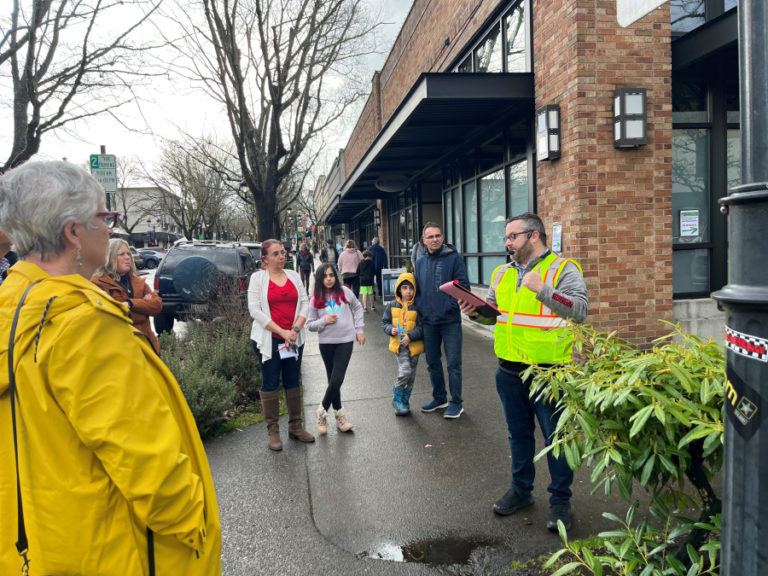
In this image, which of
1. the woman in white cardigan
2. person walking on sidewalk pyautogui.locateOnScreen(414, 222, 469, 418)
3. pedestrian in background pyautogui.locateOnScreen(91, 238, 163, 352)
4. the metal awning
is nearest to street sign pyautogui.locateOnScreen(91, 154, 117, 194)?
pedestrian in background pyautogui.locateOnScreen(91, 238, 163, 352)

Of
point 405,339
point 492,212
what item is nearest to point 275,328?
point 405,339

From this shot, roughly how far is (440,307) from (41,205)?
436 cm

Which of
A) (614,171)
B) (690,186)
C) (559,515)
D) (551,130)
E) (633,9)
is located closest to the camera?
(633,9)

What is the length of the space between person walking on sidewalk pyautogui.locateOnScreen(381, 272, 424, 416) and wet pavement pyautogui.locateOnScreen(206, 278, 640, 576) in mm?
234

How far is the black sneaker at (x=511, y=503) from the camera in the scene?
3.59 meters

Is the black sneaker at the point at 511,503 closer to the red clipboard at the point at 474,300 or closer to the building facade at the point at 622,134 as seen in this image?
the red clipboard at the point at 474,300

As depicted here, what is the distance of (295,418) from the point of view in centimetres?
520

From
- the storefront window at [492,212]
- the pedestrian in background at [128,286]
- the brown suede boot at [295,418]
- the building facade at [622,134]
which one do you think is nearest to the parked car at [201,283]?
the pedestrian in background at [128,286]

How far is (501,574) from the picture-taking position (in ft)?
9.68

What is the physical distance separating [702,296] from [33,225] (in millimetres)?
8119

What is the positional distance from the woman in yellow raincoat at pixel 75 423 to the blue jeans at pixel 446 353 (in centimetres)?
424

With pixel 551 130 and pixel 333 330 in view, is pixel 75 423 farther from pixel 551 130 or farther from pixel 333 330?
pixel 551 130

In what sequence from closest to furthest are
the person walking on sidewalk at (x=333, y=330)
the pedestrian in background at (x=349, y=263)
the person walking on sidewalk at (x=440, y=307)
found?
1. the person walking on sidewalk at (x=333, y=330)
2. the person walking on sidewalk at (x=440, y=307)
3. the pedestrian in background at (x=349, y=263)

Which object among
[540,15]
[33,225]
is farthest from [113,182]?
[33,225]
